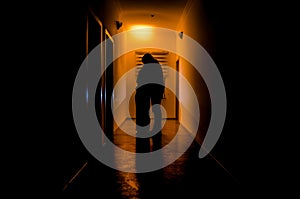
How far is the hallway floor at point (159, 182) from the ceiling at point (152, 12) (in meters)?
3.91

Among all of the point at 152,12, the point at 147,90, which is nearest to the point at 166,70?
the point at 152,12

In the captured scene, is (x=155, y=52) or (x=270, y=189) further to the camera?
(x=155, y=52)

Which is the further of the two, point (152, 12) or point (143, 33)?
point (143, 33)

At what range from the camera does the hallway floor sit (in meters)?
2.51

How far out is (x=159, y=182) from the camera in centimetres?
284

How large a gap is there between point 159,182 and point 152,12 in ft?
17.5

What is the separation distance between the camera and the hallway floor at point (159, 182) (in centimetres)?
251

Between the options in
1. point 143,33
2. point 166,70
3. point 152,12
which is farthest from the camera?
point 166,70

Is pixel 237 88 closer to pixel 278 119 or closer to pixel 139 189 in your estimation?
pixel 278 119

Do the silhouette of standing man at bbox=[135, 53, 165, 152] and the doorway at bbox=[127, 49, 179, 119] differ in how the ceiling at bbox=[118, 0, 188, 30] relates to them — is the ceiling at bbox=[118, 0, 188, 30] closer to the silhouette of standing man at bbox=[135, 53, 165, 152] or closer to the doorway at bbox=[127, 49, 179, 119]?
the doorway at bbox=[127, 49, 179, 119]

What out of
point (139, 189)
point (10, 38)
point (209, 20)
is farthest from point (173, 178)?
point (209, 20)

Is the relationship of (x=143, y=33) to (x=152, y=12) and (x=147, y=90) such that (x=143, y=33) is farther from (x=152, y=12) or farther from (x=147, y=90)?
(x=147, y=90)

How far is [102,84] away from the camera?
185 inches

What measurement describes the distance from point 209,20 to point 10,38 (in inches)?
123
